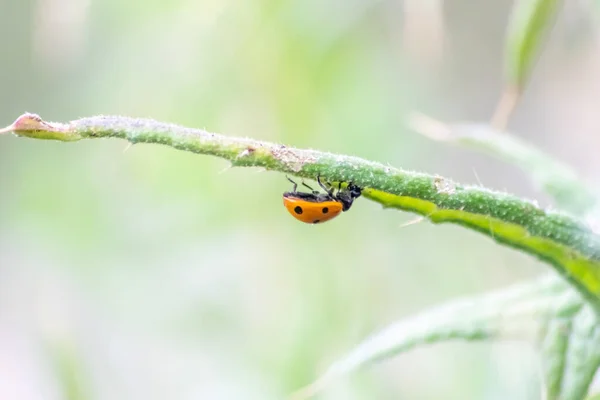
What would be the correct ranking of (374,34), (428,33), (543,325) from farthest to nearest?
(374,34)
(428,33)
(543,325)

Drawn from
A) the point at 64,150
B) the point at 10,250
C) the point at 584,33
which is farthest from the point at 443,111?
the point at 10,250

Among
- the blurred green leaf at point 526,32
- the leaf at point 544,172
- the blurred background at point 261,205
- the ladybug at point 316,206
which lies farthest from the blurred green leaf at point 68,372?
the blurred green leaf at point 526,32

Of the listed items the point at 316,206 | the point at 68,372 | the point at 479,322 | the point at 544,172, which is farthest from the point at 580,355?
the point at 68,372

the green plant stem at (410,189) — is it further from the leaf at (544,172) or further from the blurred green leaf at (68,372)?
the blurred green leaf at (68,372)

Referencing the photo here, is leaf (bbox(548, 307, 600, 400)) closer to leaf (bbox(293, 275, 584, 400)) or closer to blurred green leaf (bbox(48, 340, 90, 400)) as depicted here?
leaf (bbox(293, 275, 584, 400))

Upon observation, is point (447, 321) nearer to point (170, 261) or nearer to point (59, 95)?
point (170, 261)
